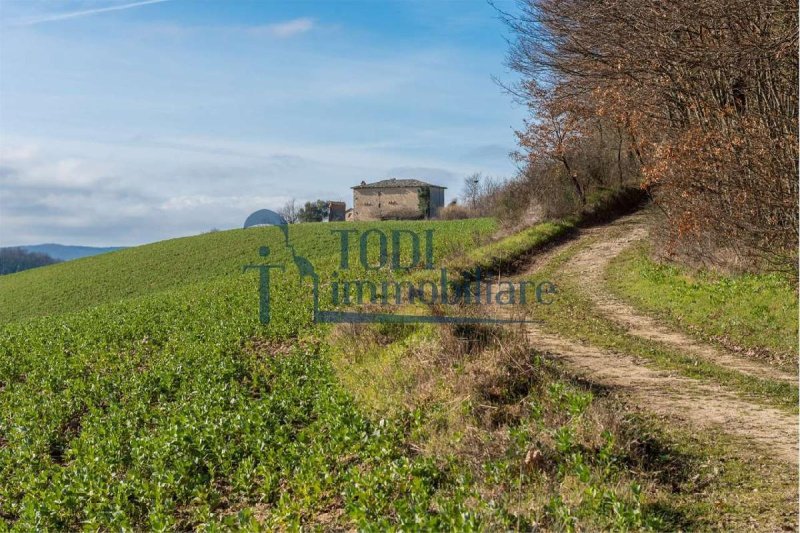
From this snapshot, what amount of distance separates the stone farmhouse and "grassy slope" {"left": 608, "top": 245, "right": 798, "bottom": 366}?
61.1 metres

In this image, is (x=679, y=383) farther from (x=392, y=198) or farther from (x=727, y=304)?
(x=392, y=198)

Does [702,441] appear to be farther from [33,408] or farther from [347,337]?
[33,408]

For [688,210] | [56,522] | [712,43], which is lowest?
[56,522]

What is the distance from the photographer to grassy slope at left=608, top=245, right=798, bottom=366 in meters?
12.5

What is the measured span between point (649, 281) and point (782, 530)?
41.9 ft

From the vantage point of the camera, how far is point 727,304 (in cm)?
1411

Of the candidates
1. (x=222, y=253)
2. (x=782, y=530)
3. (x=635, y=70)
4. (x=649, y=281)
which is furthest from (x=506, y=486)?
(x=222, y=253)

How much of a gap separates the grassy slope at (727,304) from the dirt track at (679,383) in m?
0.58

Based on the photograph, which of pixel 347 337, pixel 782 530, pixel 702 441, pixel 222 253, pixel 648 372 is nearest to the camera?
pixel 782 530

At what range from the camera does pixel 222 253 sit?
45.0 m

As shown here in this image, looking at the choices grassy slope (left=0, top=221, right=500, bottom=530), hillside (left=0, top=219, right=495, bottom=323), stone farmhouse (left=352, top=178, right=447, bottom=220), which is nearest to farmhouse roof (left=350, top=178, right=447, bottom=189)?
stone farmhouse (left=352, top=178, right=447, bottom=220)

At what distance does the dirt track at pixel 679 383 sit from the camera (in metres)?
7.82

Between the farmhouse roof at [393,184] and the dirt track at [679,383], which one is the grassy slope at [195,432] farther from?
the farmhouse roof at [393,184]

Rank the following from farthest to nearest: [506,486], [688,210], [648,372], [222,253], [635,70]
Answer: [222,253] → [688,210] → [635,70] → [648,372] → [506,486]
